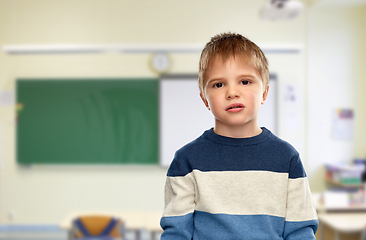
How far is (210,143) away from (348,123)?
13.8 feet

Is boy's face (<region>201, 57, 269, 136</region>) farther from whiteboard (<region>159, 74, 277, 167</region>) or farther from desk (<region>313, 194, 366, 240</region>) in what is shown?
whiteboard (<region>159, 74, 277, 167</region>)

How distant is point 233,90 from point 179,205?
0.25 meters

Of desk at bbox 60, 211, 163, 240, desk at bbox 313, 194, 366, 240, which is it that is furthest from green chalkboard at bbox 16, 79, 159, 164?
desk at bbox 313, 194, 366, 240

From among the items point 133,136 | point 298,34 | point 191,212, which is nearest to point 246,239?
point 191,212

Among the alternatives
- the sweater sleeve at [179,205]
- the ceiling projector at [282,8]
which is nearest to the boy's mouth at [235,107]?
the sweater sleeve at [179,205]

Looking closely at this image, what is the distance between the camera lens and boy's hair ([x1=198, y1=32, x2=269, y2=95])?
0.61 m

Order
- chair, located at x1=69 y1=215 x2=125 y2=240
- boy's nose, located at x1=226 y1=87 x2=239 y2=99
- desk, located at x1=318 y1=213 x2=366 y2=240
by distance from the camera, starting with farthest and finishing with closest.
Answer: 1. chair, located at x1=69 y1=215 x2=125 y2=240
2. desk, located at x1=318 y1=213 x2=366 y2=240
3. boy's nose, located at x1=226 y1=87 x2=239 y2=99

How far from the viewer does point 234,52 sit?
1.99 ft

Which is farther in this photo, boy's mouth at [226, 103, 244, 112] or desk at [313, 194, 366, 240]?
desk at [313, 194, 366, 240]

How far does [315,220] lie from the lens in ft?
2.00

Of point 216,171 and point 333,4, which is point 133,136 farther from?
point 216,171

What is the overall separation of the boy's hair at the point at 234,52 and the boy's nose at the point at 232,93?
6 cm

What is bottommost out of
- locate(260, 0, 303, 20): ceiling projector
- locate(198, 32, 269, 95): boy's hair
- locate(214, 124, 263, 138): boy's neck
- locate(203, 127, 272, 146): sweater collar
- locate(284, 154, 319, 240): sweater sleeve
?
locate(284, 154, 319, 240): sweater sleeve

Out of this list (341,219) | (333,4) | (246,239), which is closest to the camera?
(246,239)
